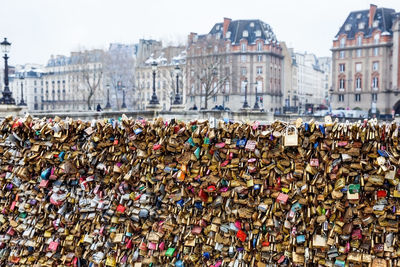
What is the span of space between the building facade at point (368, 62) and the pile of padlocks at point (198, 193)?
58.8 m

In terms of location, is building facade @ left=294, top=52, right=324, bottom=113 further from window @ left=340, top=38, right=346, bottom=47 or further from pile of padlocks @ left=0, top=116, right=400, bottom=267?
pile of padlocks @ left=0, top=116, right=400, bottom=267

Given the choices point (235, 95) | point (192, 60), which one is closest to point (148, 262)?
point (192, 60)

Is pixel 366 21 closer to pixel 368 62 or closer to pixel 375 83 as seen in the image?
pixel 368 62

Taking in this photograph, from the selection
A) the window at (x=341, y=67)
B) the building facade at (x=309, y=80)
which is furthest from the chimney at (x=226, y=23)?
the building facade at (x=309, y=80)

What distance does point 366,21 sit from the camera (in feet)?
217

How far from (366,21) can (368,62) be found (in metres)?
6.04

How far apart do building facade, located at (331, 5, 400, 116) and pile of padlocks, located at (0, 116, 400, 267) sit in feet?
193

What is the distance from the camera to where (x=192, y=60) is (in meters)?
67.7

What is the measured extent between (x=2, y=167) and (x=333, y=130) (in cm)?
518

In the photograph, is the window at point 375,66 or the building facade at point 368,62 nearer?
the building facade at point 368,62

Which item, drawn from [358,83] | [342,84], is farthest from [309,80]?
[358,83]

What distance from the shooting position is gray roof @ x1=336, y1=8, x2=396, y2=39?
64.4 metres

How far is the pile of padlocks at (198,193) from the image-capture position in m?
5.45

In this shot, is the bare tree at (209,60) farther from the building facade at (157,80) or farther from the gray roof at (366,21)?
the gray roof at (366,21)
